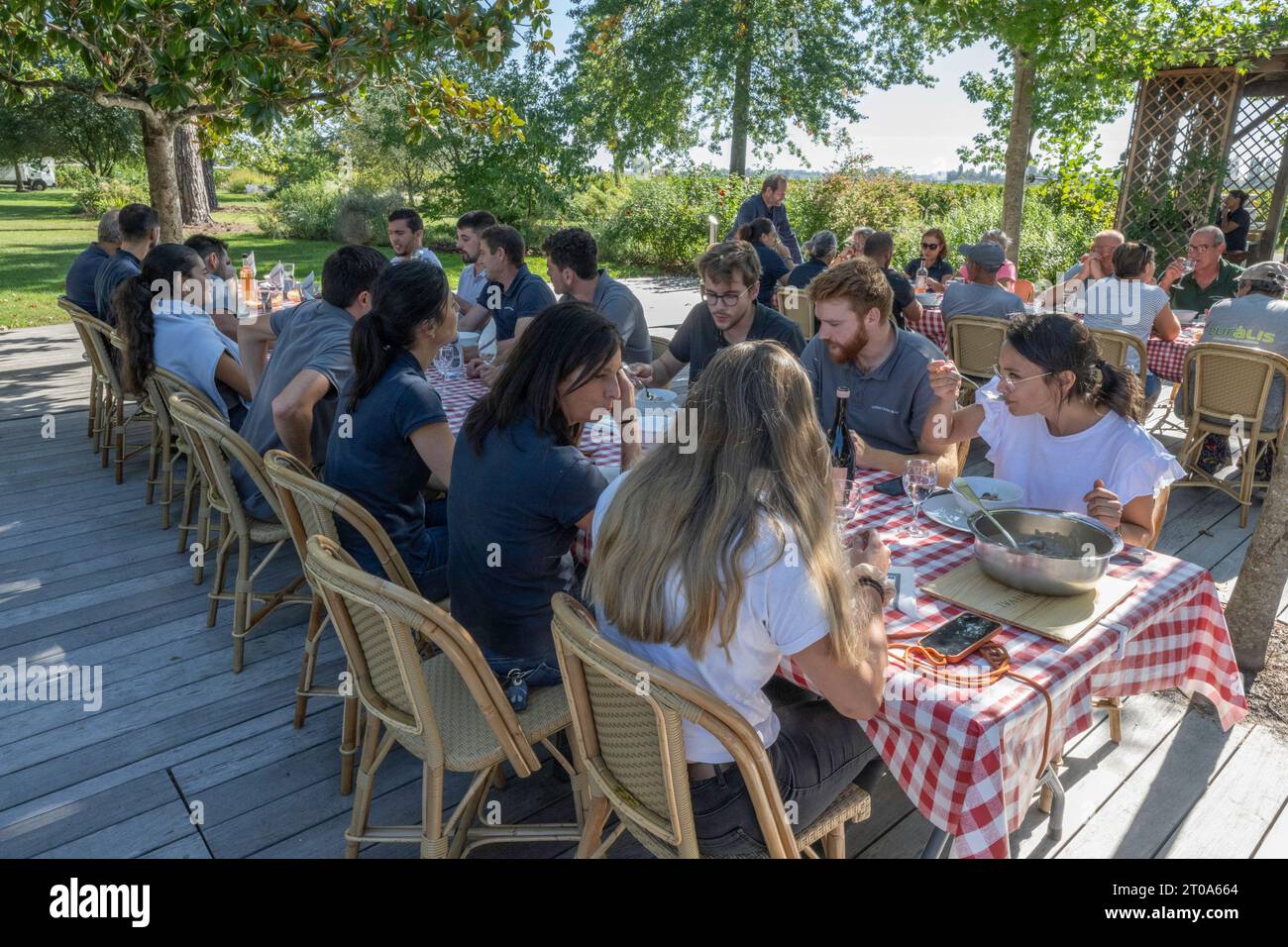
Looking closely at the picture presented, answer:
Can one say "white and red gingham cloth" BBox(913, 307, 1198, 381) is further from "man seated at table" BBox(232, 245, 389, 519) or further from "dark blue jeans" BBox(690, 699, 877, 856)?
"man seated at table" BBox(232, 245, 389, 519)

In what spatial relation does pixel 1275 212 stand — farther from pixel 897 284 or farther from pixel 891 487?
pixel 891 487

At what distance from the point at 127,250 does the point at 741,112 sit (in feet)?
51.4

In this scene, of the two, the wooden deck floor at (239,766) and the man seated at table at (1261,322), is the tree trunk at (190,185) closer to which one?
the wooden deck floor at (239,766)

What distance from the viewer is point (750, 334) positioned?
3.94 metres

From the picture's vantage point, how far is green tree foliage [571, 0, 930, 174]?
1806 centimetres

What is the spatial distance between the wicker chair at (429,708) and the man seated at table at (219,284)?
341cm

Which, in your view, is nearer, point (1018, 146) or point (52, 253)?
point (1018, 146)

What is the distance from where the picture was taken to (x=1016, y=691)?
5.20ft

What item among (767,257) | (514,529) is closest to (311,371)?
(514,529)

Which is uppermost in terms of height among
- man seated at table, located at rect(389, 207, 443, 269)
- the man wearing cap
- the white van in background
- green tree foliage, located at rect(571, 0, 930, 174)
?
green tree foliage, located at rect(571, 0, 930, 174)

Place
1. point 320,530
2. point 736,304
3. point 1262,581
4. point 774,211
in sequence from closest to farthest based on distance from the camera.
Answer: point 320,530 < point 1262,581 < point 736,304 < point 774,211

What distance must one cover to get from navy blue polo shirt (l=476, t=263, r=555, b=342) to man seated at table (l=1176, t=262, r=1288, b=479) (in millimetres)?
3537

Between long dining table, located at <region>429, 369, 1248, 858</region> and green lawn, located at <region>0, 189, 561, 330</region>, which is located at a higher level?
green lawn, located at <region>0, 189, 561, 330</region>

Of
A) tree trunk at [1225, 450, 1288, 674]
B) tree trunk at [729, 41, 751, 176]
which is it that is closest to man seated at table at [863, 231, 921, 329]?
tree trunk at [1225, 450, 1288, 674]
